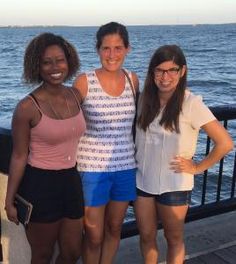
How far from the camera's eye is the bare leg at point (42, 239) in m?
2.86

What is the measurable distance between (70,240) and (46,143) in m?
0.71

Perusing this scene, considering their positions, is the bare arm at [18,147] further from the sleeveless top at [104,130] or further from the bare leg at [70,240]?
the sleeveless top at [104,130]

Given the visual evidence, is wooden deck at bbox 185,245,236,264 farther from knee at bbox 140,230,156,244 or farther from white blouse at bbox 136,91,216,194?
white blouse at bbox 136,91,216,194

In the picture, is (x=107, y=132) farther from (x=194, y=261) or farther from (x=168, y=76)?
(x=194, y=261)

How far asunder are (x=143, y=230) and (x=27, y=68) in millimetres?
1364

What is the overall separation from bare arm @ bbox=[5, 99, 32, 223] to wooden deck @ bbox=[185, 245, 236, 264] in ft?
5.58

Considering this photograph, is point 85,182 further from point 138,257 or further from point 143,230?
point 138,257

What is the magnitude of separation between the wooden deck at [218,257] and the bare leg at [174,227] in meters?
0.53

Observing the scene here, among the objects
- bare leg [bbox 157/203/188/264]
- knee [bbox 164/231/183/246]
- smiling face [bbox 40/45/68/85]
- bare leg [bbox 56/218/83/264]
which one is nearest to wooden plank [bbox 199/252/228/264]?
bare leg [bbox 157/203/188/264]

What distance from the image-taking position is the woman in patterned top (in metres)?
3.03

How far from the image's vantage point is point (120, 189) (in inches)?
124

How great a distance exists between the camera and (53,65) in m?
2.79

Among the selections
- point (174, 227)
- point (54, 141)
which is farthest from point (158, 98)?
point (174, 227)

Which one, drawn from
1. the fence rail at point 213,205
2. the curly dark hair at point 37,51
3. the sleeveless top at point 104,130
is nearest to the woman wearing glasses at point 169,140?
the sleeveless top at point 104,130
